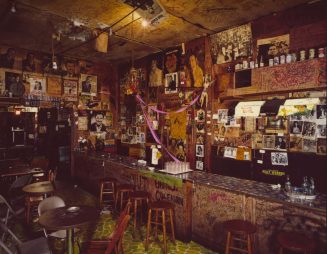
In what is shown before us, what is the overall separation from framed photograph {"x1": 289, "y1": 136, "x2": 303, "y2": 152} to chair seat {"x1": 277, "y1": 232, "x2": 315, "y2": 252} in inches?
70.9

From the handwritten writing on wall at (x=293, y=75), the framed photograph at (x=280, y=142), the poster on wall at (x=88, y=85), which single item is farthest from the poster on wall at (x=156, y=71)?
the framed photograph at (x=280, y=142)

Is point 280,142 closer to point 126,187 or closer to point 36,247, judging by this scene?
point 126,187

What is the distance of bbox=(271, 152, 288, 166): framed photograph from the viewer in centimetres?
459

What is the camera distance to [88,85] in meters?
8.45

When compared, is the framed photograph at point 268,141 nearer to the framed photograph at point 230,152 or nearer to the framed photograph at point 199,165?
the framed photograph at point 230,152

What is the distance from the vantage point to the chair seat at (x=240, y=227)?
10.6 feet

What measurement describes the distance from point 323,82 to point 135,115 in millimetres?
5591

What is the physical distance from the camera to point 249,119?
5156 millimetres

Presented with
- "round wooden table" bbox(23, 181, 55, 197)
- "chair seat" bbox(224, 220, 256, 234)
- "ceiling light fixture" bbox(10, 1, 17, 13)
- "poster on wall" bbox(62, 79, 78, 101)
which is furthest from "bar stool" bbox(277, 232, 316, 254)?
"poster on wall" bbox(62, 79, 78, 101)

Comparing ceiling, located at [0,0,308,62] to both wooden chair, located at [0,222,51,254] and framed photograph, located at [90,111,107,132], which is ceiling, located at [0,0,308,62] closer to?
framed photograph, located at [90,111,107,132]

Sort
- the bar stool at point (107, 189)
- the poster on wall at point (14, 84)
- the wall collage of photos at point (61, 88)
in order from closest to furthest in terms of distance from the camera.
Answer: the bar stool at point (107, 189)
the poster on wall at point (14, 84)
the wall collage of photos at point (61, 88)

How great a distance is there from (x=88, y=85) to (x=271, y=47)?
5.96 metres

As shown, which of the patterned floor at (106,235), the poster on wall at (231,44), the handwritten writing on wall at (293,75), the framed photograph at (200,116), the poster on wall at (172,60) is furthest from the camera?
the poster on wall at (172,60)

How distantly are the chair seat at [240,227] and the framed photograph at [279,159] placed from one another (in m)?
1.69
